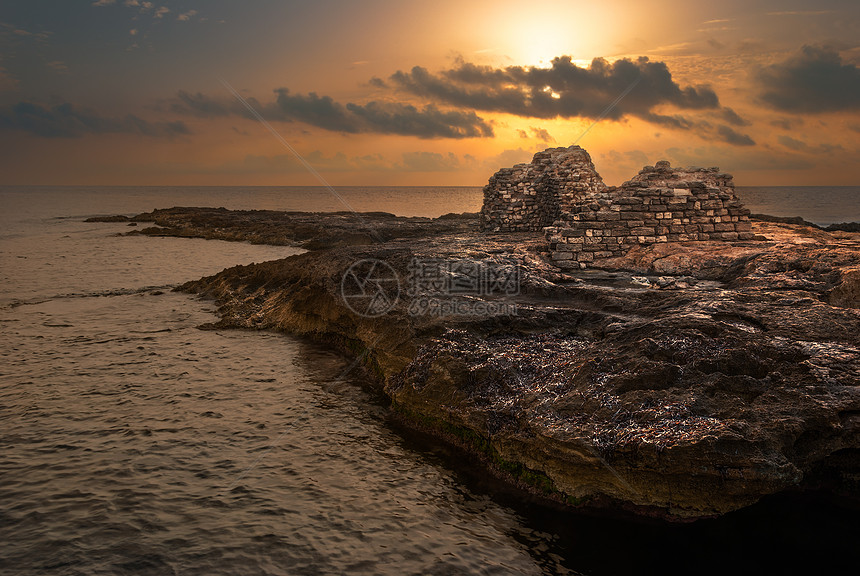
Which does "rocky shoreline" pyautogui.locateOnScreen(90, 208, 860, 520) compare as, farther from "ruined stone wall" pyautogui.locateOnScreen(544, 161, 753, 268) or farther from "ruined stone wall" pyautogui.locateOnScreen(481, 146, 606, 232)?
"ruined stone wall" pyautogui.locateOnScreen(481, 146, 606, 232)

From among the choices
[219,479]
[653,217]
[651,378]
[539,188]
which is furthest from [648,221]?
[219,479]

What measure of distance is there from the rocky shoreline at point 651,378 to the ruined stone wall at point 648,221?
2830 mm

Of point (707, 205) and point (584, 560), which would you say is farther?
point (707, 205)

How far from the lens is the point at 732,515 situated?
5.83 meters

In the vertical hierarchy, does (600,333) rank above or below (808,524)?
above

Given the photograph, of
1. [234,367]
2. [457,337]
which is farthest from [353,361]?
[457,337]

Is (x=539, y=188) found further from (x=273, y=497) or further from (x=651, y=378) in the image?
(x=273, y=497)

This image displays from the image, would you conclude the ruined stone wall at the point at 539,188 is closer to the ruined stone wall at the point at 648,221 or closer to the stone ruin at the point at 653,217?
the stone ruin at the point at 653,217

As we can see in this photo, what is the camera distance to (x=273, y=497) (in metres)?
6.32

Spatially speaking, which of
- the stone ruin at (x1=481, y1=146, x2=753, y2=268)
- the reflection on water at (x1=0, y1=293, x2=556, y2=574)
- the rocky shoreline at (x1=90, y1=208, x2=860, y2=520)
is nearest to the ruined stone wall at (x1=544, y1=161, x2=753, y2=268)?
the stone ruin at (x1=481, y1=146, x2=753, y2=268)

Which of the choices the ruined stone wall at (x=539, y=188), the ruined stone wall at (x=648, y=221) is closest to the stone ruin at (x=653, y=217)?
the ruined stone wall at (x=648, y=221)

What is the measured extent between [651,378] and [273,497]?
4877mm

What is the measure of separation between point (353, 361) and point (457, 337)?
130 inches

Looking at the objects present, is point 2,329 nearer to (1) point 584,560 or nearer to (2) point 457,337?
(2) point 457,337
